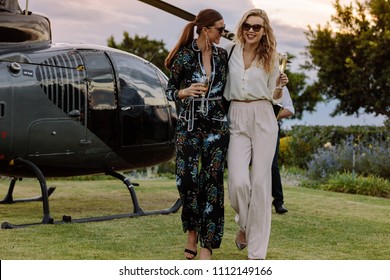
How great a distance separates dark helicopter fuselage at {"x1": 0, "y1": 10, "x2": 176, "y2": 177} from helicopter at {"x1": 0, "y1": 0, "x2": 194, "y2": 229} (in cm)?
1

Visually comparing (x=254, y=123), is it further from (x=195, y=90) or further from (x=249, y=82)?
(x=195, y=90)

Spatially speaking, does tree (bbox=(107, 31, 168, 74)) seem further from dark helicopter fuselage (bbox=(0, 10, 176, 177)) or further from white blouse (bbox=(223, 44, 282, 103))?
white blouse (bbox=(223, 44, 282, 103))

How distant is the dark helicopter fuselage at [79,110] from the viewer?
7957 mm

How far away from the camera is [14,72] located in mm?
7895

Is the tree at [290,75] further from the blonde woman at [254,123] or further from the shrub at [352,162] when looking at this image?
the blonde woman at [254,123]

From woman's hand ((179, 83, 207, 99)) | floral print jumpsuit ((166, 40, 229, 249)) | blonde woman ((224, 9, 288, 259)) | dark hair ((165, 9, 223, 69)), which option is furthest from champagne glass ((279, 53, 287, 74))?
woman's hand ((179, 83, 207, 99))

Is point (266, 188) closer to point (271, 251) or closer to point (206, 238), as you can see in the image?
point (206, 238)

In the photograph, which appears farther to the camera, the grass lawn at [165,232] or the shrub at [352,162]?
the shrub at [352,162]

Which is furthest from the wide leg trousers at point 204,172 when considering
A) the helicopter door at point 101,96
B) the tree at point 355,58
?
the tree at point 355,58

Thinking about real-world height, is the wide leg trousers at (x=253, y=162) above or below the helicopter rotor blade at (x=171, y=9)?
below

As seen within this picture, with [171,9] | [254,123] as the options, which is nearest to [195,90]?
[254,123]

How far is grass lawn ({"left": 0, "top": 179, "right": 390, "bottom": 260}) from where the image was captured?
6344 millimetres

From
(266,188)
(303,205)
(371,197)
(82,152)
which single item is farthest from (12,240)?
(371,197)

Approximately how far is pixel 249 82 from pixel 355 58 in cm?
2802
